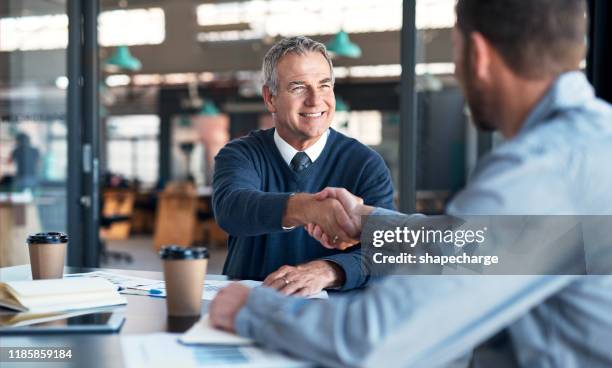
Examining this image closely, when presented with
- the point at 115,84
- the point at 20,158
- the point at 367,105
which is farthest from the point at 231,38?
the point at 20,158

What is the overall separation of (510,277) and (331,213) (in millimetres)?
680

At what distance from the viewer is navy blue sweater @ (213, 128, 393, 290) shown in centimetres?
179

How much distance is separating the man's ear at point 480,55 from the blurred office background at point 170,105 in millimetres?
260

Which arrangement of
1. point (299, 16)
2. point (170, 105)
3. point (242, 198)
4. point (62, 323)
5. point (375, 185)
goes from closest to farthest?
point (62, 323), point (242, 198), point (375, 185), point (299, 16), point (170, 105)

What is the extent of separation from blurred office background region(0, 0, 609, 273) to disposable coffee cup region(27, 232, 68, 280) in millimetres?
925

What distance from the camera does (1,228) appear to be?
4.80 meters

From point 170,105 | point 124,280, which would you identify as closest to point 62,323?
point 124,280

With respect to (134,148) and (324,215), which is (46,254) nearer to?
(324,215)

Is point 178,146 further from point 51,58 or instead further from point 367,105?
point 51,58

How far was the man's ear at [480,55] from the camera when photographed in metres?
0.93

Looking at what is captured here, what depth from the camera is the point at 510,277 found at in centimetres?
83

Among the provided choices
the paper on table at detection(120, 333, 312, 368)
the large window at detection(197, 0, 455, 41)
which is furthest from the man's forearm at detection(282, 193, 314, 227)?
the large window at detection(197, 0, 455, 41)

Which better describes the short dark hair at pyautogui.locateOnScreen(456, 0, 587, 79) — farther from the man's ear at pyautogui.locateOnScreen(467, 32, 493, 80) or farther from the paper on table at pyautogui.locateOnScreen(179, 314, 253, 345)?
the paper on table at pyautogui.locateOnScreen(179, 314, 253, 345)

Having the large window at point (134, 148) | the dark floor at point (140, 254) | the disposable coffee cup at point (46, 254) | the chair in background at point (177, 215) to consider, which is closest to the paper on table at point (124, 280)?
the disposable coffee cup at point (46, 254)
